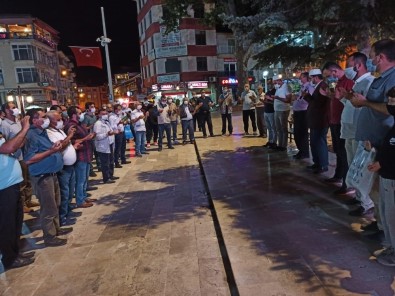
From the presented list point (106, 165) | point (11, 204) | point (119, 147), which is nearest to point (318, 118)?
point (106, 165)

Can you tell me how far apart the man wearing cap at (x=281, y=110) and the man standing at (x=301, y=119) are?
2.36ft

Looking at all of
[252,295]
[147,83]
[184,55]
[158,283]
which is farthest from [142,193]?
[147,83]

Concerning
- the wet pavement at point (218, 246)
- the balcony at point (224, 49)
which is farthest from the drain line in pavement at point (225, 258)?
the balcony at point (224, 49)

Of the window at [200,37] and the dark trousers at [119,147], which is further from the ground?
the window at [200,37]

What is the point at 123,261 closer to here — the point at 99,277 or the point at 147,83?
the point at 99,277

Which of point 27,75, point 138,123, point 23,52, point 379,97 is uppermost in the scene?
point 23,52

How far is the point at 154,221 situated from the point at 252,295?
2.71 metres

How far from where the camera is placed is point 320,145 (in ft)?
21.9

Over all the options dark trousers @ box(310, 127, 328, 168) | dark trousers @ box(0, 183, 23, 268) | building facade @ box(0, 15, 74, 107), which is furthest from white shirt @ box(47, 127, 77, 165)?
building facade @ box(0, 15, 74, 107)

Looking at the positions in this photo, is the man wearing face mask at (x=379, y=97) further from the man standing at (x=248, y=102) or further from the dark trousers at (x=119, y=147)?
the man standing at (x=248, y=102)

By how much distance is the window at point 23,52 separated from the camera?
1946 inches

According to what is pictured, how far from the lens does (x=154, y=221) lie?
18.1 ft

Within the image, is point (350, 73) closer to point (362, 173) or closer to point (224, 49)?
point (362, 173)

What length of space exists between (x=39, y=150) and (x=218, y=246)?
2760mm
